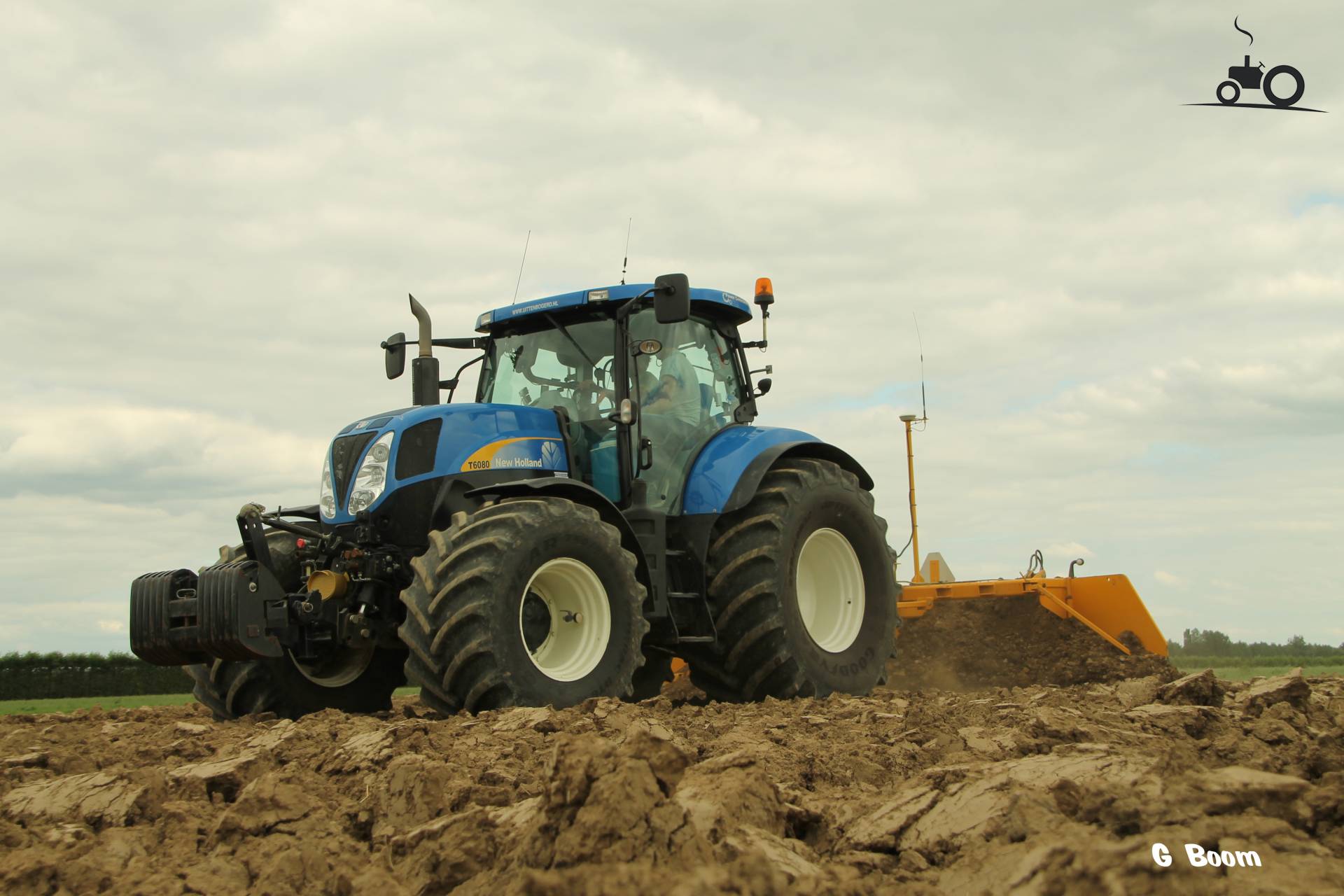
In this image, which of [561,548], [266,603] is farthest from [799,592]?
[266,603]

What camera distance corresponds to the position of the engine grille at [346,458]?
22.4 ft

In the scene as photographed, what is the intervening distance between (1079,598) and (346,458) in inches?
244

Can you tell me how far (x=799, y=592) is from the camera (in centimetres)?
798

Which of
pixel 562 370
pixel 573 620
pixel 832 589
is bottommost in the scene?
pixel 573 620

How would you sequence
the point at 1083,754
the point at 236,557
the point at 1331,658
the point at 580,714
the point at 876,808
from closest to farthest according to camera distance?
the point at 876,808, the point at 1083,754, the point at 580,714, the point at 236,557, the point at 1331,658

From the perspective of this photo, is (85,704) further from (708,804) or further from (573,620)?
(708,804)

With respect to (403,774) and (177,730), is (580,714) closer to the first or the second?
(403,774)

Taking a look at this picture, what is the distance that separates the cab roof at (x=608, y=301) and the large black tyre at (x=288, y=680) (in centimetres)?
194

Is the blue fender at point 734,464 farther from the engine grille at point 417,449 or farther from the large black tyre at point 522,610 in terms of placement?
the engine grille at point 417,449

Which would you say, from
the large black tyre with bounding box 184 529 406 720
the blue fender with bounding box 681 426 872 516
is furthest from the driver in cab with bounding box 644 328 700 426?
the large black tyre with bounding box 184 529 406 720

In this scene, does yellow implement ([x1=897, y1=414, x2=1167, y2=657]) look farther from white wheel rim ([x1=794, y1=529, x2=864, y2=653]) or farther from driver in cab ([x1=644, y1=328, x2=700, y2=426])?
driver in cab ([x1=644, y1=328, x2=700, y2=426])

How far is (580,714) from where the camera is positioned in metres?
5.24

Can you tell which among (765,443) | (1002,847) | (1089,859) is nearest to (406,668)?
(765,443)

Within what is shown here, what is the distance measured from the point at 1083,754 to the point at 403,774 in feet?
6.53
